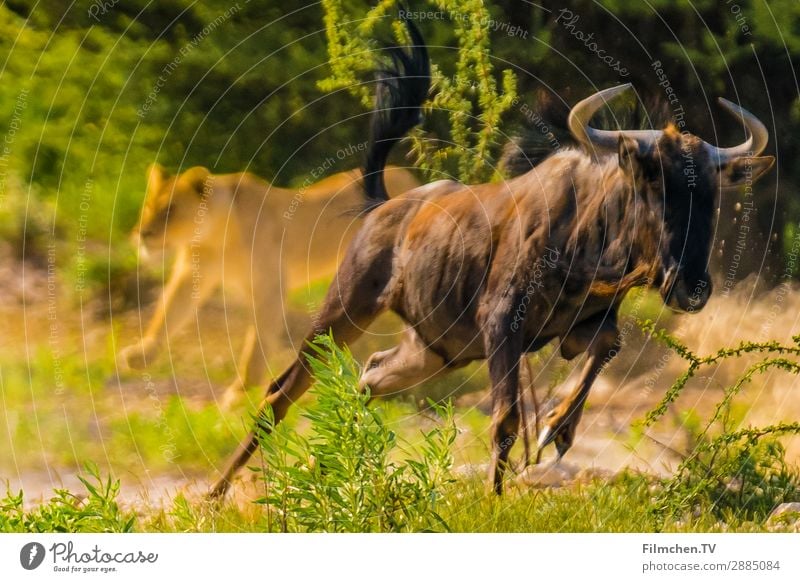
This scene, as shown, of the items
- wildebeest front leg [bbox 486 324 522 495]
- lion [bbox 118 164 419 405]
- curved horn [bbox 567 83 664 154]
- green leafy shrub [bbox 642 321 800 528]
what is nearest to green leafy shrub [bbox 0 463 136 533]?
lion [bbox 118 164 419 405]

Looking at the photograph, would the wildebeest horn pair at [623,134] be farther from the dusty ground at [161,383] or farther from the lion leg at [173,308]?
the lion leg at [173,308]

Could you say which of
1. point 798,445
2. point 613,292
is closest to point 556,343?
point 613,292

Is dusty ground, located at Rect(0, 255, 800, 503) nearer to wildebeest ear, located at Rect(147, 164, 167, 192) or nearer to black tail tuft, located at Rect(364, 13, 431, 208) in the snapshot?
wildebeest ear, located at Rect(147, 164, 167, 192)

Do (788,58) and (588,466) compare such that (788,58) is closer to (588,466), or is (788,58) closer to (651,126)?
(651,126)

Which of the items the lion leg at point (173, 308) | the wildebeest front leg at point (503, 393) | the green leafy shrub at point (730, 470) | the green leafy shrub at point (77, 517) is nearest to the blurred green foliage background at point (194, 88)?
the lion leg at point (173, 308)

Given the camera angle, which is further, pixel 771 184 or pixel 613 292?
pixel 771 184

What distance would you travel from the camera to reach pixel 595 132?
6195mm

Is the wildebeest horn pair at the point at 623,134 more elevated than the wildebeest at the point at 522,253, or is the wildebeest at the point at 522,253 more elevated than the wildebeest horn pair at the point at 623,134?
the wildebeest horn pair at the point at 623,134

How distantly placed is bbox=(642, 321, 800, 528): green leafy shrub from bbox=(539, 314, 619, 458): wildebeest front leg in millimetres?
222

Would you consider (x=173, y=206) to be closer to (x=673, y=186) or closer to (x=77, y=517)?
(x=77, y=517)

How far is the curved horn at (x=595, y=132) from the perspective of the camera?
6.14 metres

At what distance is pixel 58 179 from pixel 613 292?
279 centimetres

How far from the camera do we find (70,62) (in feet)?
21.6
